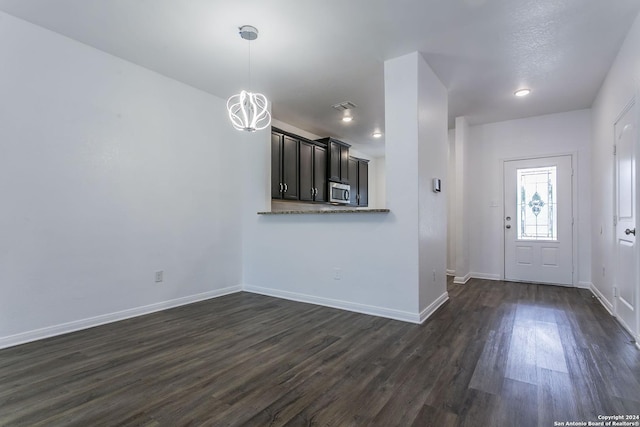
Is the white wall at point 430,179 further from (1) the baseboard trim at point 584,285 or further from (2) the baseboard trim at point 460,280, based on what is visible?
(1) the baseboard trim at point 584,285

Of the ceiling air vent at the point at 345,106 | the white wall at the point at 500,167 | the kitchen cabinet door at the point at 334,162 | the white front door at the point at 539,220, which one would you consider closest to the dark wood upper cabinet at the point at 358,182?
the kitchen cabinet door at the point at 334,162

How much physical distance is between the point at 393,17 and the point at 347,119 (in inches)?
105

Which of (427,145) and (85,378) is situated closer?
(85,378)

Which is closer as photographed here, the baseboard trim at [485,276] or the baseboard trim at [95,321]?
the baseboard trim at [95,321]

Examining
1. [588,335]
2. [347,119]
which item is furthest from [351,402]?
[347,119]

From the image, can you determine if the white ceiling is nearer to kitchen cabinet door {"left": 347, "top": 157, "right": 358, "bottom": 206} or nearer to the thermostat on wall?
the thermostat on wall

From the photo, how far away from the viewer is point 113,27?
2758mm

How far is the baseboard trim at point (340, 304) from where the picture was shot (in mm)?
3158

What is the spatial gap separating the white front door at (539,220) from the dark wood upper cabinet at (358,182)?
289 cm

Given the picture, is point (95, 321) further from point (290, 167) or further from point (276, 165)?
point (290, 167)

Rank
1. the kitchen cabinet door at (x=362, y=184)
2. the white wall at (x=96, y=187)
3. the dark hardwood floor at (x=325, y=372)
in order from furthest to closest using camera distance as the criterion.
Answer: the kitchen cabinet door at (x=362, y=184)
the white wall at (x=96, y=187)
the dark hardwood floor at (x=325, y=372)

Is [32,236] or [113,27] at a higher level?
[113,27]

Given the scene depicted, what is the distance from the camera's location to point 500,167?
17.4 feet

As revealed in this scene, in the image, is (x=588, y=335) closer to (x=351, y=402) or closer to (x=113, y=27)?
(x=351, y=402)
